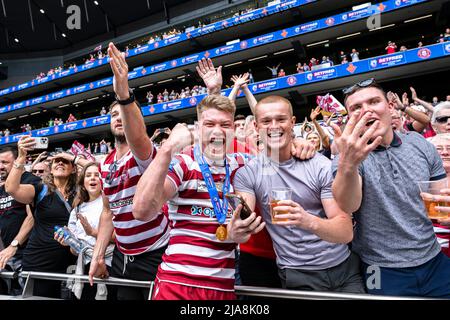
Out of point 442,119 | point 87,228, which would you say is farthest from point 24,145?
point 442,119

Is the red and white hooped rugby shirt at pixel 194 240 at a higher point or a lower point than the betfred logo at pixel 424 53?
lower

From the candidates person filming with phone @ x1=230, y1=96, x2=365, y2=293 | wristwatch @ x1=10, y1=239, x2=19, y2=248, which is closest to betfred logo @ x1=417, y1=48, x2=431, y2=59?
person filming with phone @ x1=230, y1=96, x2=365, y2=293

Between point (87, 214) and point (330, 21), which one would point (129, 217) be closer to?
point (87, 214)

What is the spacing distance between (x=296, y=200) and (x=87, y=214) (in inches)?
72.3

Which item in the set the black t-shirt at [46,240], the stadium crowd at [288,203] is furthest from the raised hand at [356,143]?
the black t-shirt at [46,240]

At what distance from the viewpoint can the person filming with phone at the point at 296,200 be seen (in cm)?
137

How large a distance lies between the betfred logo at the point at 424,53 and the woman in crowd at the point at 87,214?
11.9 metres

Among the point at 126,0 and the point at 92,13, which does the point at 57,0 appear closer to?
the point at 92,13

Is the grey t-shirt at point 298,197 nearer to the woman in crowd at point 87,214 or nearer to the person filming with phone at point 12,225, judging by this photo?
the woman in crowd at point 87,214

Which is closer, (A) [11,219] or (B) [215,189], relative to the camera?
→ (B) [215,189]

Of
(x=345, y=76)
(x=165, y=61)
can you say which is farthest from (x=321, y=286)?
(x=165, y=61)

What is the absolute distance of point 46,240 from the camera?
8.27 ft

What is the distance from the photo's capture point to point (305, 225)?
44.6 inches

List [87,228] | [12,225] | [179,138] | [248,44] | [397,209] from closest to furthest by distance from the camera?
[179,138], [397,209], [87,228], [12,225], [248,44]
